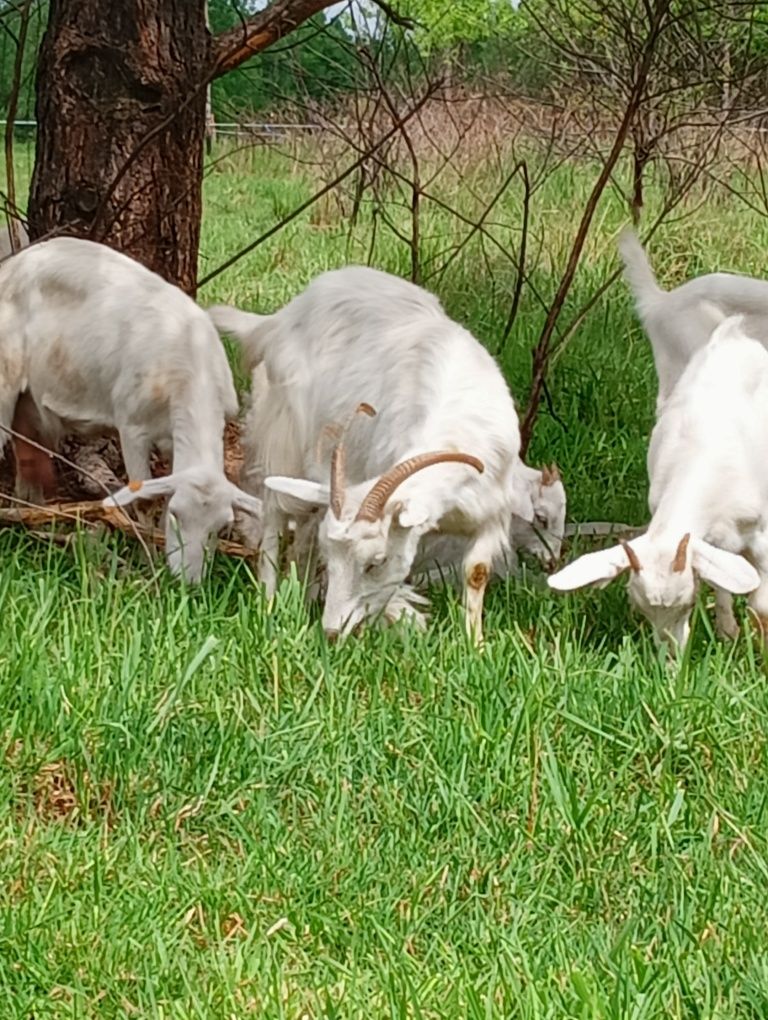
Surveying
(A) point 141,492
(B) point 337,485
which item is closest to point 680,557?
(B) point 337,485

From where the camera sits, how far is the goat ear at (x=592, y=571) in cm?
437

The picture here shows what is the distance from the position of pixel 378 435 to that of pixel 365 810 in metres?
1.80

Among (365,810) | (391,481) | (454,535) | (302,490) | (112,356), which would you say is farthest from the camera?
(112,356)

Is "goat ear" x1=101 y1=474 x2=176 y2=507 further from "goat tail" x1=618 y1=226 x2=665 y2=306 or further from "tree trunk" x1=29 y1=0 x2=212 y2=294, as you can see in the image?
"goat tail" x1=618 y1=226 x2=665 y2=306

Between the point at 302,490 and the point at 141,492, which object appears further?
the point at 141,492

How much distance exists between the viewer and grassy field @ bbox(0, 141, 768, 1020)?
119 inches

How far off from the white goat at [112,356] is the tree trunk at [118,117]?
1.04ft

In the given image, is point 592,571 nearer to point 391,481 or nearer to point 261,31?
point 391,481

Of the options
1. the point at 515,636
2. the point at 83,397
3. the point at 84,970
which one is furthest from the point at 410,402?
the point at 84,970

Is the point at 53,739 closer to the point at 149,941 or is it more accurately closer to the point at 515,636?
the point at 149,941

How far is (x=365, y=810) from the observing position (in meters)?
3.68

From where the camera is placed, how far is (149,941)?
3.14m

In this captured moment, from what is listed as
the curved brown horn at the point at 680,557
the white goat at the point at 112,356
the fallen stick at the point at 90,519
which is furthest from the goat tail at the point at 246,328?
the curved brown horn at the point at 680,557

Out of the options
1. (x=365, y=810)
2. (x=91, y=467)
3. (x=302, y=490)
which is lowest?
(x=91, y=467)
